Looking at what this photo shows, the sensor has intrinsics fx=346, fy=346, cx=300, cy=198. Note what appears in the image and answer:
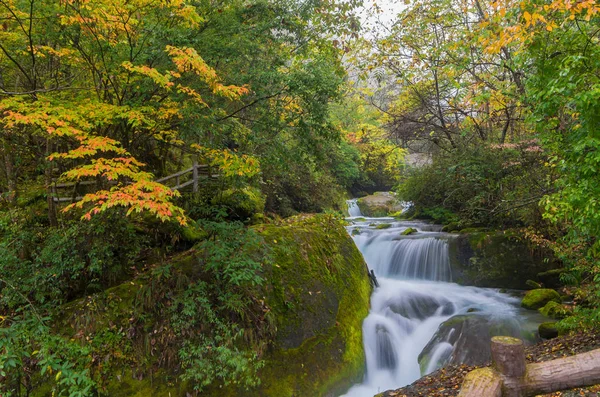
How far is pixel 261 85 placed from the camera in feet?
17.4

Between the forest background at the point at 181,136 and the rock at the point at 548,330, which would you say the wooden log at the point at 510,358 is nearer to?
the forest background at the point at 181,136

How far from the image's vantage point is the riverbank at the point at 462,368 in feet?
15.9

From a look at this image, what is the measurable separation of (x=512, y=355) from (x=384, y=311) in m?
5.81

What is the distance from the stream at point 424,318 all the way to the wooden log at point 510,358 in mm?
3852

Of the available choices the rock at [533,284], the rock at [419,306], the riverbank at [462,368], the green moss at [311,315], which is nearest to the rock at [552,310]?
the riverbank at [462,368]

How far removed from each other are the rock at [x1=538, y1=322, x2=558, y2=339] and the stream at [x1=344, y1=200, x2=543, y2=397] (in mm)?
130

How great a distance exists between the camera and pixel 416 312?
787 centimetres

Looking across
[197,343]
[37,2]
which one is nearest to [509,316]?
[197,343]

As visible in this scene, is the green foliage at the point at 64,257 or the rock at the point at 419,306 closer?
the green foliage at the point at 64,257

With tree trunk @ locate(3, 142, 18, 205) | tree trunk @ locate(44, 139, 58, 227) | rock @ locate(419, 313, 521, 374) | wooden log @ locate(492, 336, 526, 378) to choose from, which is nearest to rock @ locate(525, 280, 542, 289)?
rock @ locate(419, 313, 521, 374)

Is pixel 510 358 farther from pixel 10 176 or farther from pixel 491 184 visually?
pixel 491 184

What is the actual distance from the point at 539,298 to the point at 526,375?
6355 millimetres

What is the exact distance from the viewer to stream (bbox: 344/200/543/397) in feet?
20.1

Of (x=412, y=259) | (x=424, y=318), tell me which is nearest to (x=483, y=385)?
(x=424, y=318)
